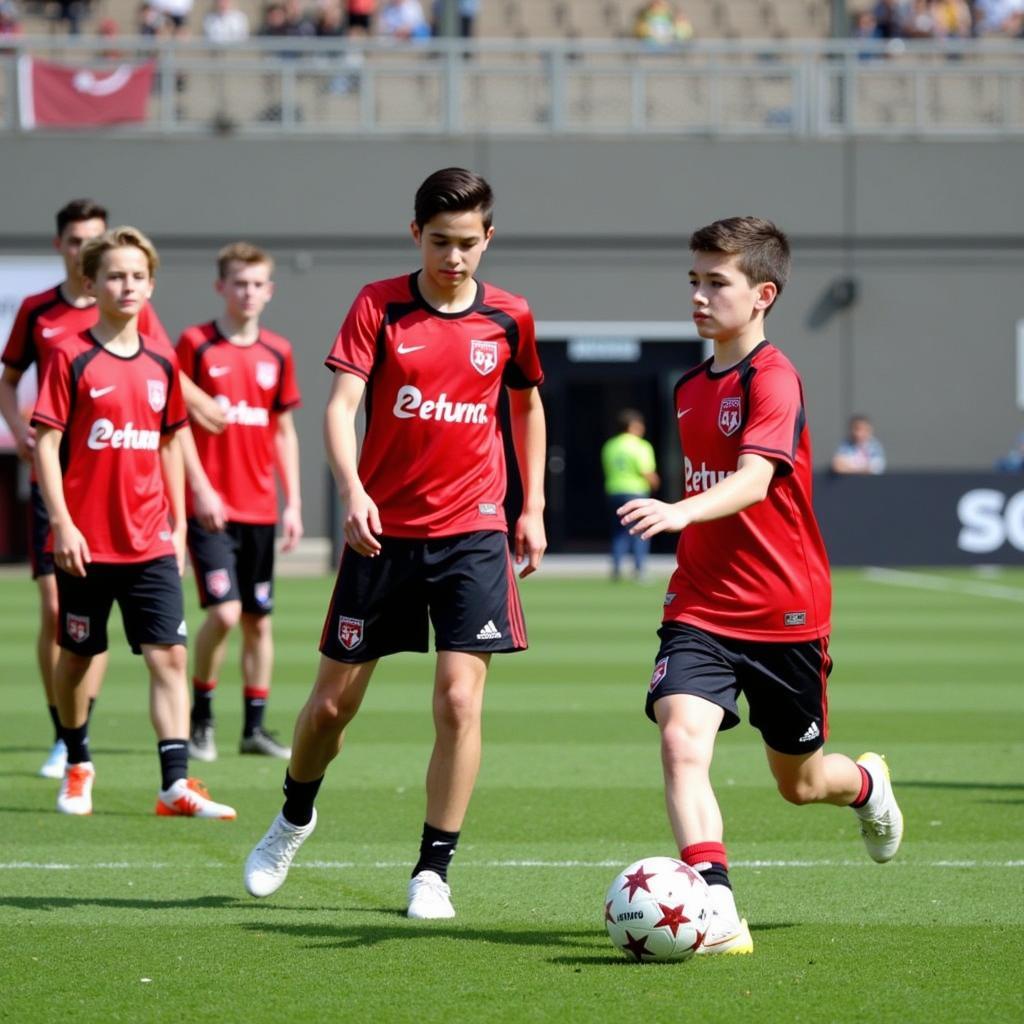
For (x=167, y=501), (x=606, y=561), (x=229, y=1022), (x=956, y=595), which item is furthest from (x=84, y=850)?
(x=606, y=561)

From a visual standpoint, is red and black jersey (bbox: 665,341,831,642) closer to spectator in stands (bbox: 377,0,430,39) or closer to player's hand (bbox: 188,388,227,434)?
player's hand (bbox: 188,388,227,434)

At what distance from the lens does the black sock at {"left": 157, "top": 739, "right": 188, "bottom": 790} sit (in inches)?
296

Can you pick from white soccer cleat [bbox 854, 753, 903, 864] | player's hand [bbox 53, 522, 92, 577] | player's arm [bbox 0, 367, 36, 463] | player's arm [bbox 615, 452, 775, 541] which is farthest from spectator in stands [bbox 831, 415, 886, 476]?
player's arm [bbox 615, 452, 775, 541]

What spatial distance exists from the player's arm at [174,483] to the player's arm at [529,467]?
6.50 feet

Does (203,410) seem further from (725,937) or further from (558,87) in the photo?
(558,87)

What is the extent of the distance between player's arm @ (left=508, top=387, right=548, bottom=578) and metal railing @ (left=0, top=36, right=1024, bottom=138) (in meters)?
20.7

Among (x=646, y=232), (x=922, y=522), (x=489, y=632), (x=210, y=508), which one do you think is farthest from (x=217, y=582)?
(x=646, y=232)

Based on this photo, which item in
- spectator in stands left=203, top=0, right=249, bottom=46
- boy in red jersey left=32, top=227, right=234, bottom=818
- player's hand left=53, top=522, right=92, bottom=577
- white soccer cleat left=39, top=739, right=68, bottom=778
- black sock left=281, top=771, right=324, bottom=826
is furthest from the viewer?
spectator in stands left=203, top=0, right=249, bottom=46

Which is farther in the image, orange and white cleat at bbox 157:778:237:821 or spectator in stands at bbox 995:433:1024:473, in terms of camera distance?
spectator in stands at bbox 995:433:1024:473

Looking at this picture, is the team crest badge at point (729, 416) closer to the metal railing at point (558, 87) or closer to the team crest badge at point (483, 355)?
the team crest badge at point (483, 355)

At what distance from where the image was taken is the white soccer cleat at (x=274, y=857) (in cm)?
590

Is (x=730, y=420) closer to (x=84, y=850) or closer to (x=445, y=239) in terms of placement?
(x=445, y=239)

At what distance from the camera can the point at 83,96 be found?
26422mm

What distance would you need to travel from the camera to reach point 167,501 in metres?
7.58
